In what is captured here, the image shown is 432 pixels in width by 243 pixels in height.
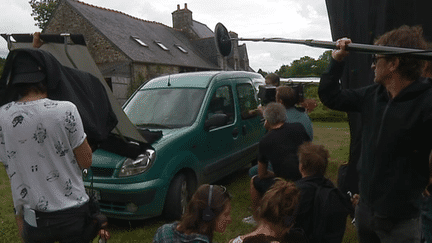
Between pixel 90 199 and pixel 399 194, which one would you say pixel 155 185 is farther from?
pixel 399 194

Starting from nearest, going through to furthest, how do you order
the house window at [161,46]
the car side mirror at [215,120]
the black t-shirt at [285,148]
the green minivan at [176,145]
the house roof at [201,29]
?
1. the black t-shirt at [285,148]
2. the green minivan at [176,145]
3. the car side mirror at [215,120]
4. the house window at [161,46]
5. the house roof at [201,29]

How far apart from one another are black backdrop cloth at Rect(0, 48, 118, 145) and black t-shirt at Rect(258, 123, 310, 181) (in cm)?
168

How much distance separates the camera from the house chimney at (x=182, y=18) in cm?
3669

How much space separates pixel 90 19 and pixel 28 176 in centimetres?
2499

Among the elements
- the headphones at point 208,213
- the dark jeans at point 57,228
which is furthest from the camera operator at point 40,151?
the headphones at point 208,213

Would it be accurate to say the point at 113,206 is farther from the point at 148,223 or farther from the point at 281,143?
the point at 281,143

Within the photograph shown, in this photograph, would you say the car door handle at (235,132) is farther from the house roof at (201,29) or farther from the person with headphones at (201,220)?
the house roof at (201,29)

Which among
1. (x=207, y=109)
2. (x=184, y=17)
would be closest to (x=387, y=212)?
(x=207, y=109)

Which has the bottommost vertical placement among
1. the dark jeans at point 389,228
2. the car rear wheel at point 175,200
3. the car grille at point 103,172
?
the car rear wheel at point 175,200

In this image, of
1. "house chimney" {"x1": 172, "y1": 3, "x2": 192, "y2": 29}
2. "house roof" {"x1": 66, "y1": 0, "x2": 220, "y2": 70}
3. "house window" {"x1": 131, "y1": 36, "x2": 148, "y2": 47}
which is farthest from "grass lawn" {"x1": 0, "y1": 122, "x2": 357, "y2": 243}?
"house chimney" {"x1": 172, "y1": 3, "x2": 192, "y2": 29}

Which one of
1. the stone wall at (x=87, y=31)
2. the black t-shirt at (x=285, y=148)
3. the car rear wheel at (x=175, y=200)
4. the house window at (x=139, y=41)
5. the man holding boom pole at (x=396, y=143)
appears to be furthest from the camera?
the house window at (x=139, y=41)

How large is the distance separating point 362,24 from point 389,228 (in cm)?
170

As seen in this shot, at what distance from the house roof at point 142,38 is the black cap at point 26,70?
2209cm

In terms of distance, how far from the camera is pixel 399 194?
A: 1.81m
